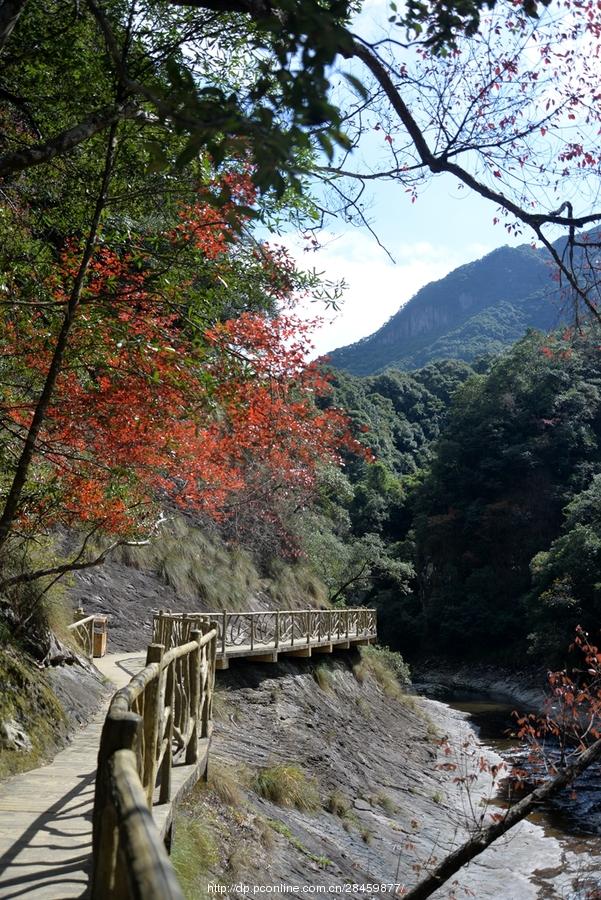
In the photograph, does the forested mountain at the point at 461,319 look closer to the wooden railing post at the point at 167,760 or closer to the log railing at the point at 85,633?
the log railing at the point at 85,633

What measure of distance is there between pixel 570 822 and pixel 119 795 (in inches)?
620

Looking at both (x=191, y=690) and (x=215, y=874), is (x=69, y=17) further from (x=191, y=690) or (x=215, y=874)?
(x=215, y=874)

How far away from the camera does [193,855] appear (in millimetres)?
6055

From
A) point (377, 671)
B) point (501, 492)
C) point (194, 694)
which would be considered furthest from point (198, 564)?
point (501, 492)

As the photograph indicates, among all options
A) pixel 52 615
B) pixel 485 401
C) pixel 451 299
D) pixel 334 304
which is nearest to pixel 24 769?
pixel 52 615

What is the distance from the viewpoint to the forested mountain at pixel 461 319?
10894cm

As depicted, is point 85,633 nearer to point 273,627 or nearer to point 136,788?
point 273,627

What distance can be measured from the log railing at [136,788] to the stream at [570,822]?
5.39 m

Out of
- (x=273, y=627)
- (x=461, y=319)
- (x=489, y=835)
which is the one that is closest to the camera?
(x=489, y=835)

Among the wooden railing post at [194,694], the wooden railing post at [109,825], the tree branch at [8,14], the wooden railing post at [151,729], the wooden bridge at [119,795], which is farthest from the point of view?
the wooden railing post at [194,694]

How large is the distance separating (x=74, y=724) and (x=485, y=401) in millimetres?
46774

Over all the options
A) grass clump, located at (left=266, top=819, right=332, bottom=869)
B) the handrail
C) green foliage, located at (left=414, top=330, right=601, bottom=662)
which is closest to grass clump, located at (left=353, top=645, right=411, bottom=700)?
the handrail

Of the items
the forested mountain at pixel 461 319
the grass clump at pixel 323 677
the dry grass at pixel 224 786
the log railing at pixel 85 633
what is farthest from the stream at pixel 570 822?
the forested mountain at pixel 461 319

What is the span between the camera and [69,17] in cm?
645
